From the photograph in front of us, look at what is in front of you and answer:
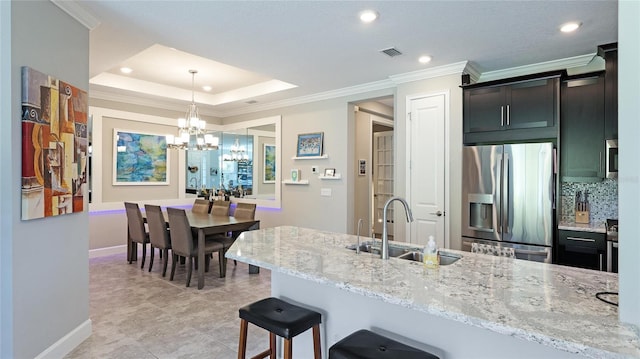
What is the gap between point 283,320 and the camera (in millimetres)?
1846

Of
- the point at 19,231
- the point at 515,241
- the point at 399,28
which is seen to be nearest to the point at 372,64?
the point at 399,28

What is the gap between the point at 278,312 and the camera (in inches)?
76.7

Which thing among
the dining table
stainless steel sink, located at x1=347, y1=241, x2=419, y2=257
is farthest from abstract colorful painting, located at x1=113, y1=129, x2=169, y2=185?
stainless steel sink, located at x1=347, y1=241, x2=419, y2=257

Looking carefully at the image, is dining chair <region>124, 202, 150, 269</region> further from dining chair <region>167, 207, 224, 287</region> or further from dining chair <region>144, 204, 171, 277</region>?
dining chair <region>167, 207, 224, 287</region>

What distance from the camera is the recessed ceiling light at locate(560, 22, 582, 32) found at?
2.93 metres

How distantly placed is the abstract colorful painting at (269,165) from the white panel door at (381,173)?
→ 2.37m

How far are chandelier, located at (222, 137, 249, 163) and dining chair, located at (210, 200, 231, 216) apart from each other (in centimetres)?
123

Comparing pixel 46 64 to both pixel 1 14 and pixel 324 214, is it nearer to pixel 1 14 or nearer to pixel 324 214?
pixel 1 14

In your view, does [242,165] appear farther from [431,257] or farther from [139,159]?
[431,257]

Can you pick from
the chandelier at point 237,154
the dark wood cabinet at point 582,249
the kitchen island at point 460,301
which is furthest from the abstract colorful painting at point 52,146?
the dark wood cabinet at point 582,249

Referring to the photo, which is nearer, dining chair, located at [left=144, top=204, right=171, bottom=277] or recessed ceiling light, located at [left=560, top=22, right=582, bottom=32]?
recessed ceiling light, located at [left=560, top=22, right=582, bottom=32]

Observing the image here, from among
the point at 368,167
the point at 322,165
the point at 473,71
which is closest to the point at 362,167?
the point at 368,167

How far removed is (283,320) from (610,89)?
354 cm

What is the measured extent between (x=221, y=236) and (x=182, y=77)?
255cm
